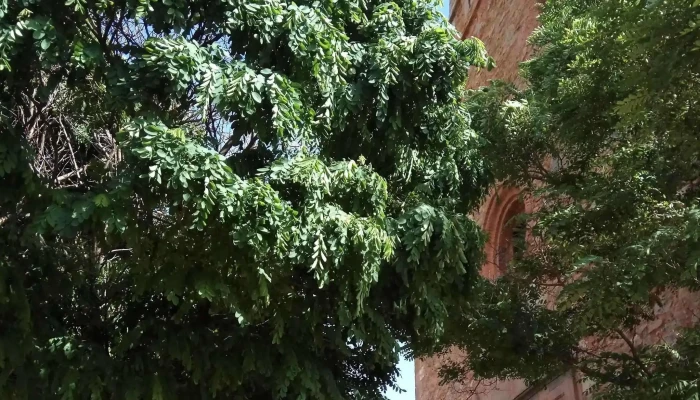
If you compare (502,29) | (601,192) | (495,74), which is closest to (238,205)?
(601,192)

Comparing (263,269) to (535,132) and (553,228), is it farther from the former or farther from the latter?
(535,132)

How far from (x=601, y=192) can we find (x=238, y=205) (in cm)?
277

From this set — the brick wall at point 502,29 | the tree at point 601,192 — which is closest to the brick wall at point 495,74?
the brick wall at point 502,29

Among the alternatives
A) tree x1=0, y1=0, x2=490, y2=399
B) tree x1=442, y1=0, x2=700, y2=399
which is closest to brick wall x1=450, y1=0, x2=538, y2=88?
tree x1=442, y1=0, x2=700, y2=399

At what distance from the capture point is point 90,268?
5.38 meters

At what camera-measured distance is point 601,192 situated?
18.2 ft

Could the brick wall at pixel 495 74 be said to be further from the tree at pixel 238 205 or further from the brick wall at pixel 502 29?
the tree at pixel 238 205

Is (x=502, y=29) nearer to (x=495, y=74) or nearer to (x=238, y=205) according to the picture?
(x=495, y=74)

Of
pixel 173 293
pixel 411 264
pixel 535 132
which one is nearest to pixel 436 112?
pixel 411 264

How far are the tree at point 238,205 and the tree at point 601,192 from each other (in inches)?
35.2

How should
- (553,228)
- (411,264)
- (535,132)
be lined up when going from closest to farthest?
(411,264) < (553,228) < (535,132)

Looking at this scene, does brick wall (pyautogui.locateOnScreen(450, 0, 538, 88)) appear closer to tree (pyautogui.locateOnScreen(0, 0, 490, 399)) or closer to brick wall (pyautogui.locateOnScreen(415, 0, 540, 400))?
brick wall (pyautogui.locateOnScreen(415, 0, 540, 400))

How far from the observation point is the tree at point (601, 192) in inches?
178

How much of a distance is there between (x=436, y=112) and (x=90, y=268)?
2535mm
